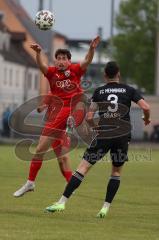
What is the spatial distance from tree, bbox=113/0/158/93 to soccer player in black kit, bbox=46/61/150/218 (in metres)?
76.2

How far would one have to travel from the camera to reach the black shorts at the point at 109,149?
13.0m

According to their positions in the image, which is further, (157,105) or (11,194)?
(157,105)

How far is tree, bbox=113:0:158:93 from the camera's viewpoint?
89.7 meters

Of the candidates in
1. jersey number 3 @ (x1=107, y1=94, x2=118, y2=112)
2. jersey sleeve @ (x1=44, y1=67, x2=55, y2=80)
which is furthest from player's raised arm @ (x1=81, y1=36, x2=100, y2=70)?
jersey number 3 @ (x1=107, y1=94, x2=118, y2=112)

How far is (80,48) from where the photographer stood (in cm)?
12794

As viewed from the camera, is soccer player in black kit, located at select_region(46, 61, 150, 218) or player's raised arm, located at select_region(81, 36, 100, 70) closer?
soccer player in black kit, located at select_region(46, 61, 150, 218)

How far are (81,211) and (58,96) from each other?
1.95 meters

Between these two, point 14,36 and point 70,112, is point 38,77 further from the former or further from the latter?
point 70,112

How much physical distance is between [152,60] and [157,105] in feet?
101

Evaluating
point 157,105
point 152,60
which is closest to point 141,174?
point 157,105

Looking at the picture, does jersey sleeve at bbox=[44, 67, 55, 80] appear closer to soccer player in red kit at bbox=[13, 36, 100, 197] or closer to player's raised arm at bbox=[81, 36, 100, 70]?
soccer player in red kit at bbox=[13, 36, 100, 197]

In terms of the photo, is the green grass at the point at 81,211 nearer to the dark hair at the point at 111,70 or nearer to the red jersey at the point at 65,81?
the red jersey at the point at 65,81

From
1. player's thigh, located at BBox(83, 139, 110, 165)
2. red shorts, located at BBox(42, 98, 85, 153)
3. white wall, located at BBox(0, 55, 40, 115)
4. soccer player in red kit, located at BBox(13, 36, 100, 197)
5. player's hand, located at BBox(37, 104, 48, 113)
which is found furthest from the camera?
white wall, located at BBox(0, 55, 40, 115)

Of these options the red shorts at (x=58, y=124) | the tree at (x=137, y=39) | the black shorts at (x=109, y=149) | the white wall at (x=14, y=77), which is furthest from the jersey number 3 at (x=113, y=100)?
the tree at (x=137, y=39)
